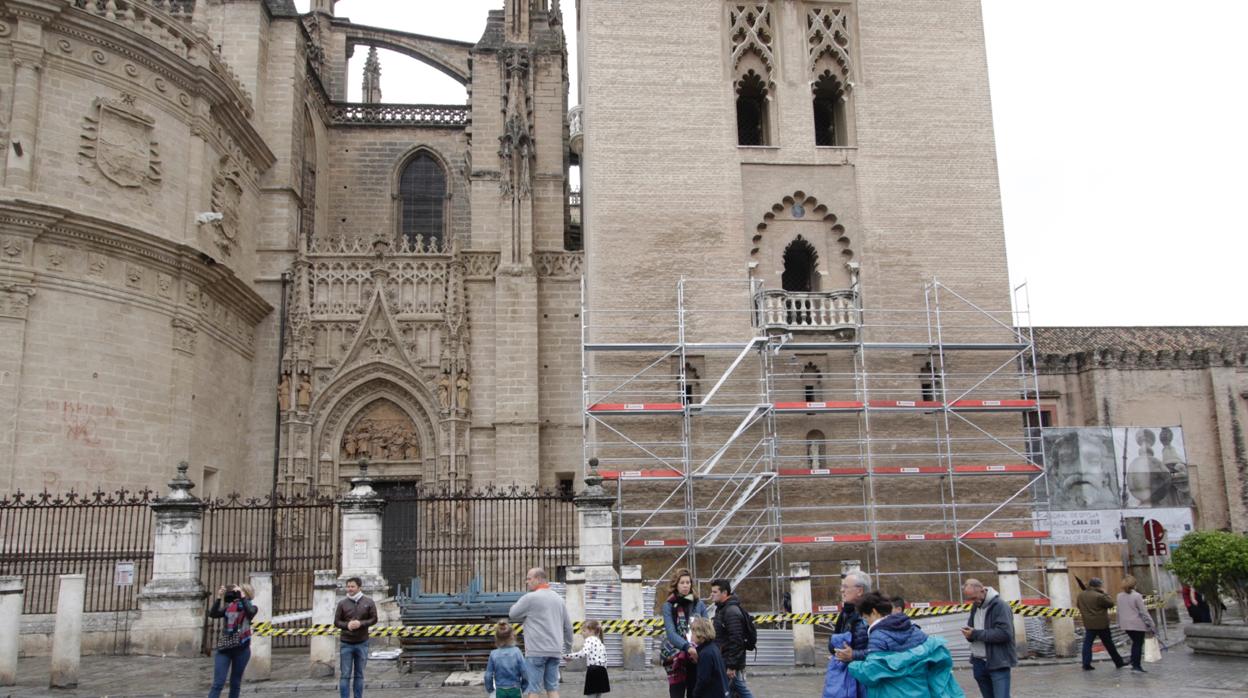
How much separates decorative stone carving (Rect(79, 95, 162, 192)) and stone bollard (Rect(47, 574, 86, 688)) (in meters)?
9.10

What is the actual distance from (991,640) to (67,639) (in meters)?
10.3

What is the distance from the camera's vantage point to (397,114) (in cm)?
2984

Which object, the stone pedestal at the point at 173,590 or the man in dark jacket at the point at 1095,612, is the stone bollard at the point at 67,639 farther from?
the man in dark jacket at the point at 1095,612

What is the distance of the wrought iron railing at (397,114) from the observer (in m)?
29.6

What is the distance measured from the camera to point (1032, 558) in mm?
20719

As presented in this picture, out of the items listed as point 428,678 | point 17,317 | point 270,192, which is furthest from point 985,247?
point 17,317

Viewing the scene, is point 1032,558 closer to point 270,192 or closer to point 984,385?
point 984,385

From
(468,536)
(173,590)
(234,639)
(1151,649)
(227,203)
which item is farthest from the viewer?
(227,203)

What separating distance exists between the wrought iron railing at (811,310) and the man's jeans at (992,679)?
11.9m

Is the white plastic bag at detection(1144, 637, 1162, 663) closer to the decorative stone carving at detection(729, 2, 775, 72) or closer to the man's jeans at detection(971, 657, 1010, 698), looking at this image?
the man's jeans at detection(971, 657, 1010, 698)

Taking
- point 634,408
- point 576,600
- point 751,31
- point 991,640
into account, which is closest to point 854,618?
point 991,640

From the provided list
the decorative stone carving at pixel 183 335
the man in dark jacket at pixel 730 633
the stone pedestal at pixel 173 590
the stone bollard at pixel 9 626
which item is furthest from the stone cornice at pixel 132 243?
the man in dark jacket at pixel 730 633

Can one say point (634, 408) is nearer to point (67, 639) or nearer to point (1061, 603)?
point (1061, 603)

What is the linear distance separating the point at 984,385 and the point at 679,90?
857 centimetres
